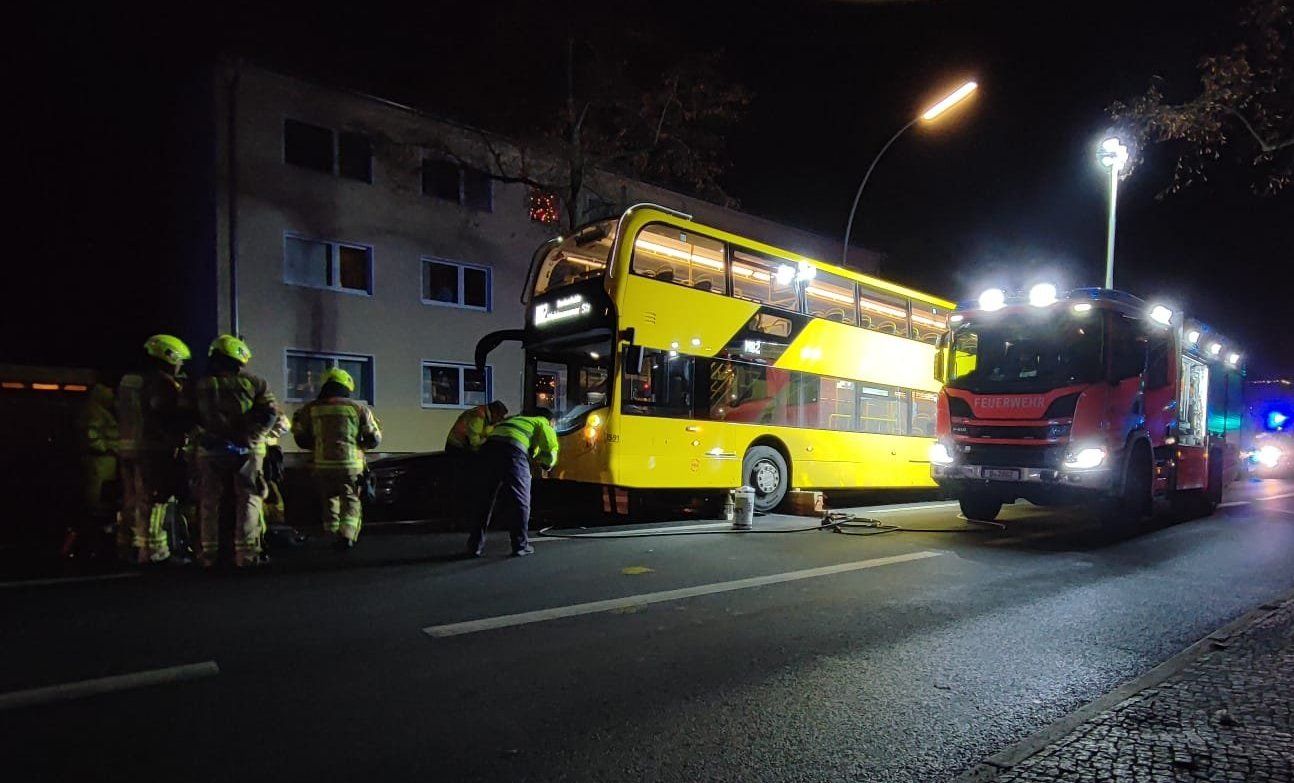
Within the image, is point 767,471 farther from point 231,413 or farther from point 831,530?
point 231,413

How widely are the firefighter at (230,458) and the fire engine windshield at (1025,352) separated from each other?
28.0ft

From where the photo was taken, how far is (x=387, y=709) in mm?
3395

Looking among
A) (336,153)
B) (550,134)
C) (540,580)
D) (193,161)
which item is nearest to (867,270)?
(550,134)

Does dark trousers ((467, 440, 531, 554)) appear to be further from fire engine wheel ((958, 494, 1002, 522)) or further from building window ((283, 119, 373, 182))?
building window ((283, 119, 373, 182))

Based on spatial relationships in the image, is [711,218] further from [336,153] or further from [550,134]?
[336,153]

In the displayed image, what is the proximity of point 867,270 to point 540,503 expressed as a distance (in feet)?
90.2

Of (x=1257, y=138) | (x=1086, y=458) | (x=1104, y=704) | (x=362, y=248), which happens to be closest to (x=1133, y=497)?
(x=1086, y=458)

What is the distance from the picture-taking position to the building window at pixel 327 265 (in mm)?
17734

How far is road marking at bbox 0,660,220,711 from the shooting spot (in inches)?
135

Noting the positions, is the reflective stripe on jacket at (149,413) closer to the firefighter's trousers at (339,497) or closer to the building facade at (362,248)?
the firefighter's trousers at (339,497)

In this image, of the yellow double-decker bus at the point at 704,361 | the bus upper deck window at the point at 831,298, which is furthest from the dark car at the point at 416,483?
the bus upper deck window at the point at 831,298

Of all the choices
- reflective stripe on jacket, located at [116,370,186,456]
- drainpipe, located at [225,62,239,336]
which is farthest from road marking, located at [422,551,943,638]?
drainpipe, located at [225,62,239,336]

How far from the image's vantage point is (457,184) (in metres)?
20.5

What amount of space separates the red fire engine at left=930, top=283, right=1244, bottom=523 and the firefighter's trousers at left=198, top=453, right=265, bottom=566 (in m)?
8.17
